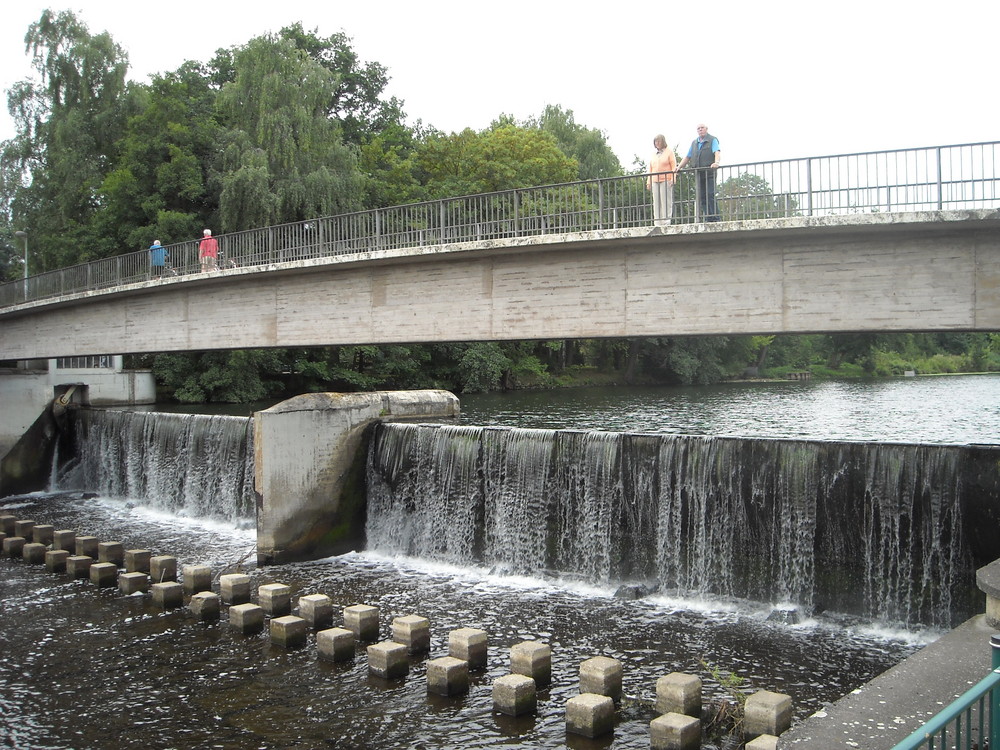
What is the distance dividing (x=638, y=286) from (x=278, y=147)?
94.9ft

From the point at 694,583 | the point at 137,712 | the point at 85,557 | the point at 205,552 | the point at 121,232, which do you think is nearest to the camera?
the point at 137,712

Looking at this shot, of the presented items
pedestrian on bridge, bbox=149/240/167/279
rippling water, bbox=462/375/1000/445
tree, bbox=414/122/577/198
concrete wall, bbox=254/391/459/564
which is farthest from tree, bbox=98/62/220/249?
concrete wall, bbox=254/391/459/564

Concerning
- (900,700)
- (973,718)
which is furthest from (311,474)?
(973,718)

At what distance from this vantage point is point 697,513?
15.5 metres

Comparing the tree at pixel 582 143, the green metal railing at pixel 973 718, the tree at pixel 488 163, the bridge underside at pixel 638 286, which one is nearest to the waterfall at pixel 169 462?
the bridge underside at pixel 638 286

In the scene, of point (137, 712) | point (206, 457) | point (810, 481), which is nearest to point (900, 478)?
point (810, 481)

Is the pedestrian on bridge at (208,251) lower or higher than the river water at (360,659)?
higher

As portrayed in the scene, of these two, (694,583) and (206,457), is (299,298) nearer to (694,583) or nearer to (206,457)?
(206,457)

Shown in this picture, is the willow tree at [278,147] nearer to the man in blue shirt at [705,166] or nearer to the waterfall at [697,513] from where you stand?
the waterfall at [697,513]

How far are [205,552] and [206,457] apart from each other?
557 centimetres

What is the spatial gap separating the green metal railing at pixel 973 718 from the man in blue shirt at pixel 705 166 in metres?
10.9

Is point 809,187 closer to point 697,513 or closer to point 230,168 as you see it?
point 697,513

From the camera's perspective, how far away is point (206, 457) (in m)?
24.7

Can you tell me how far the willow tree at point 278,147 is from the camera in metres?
39.3
